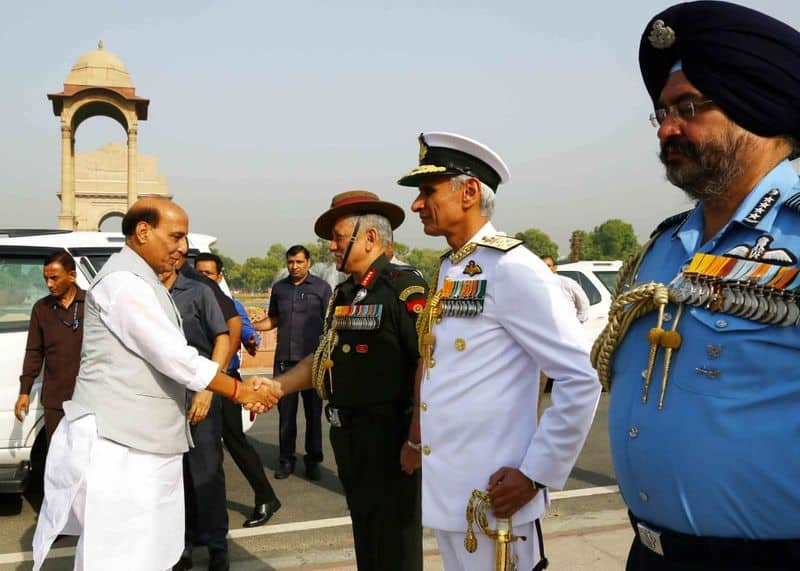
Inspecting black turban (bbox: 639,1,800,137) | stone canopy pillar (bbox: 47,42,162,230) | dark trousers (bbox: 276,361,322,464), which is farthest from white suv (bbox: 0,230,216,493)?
stone canopy pillar (bbox: 47,42,162,230)

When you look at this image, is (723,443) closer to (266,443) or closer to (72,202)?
(266,443)

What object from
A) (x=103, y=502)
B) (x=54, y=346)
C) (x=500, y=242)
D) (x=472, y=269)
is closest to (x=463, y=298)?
(x=472, y=269)

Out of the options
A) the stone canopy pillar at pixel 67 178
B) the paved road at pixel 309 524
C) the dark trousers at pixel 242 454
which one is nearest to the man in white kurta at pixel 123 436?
the paved road at pixel 309 524

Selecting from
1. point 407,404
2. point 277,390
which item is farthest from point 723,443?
point 277,390

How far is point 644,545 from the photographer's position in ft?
5.55

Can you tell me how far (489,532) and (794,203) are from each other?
1.32m

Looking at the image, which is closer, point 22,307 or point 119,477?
point 119,477

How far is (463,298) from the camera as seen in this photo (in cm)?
246

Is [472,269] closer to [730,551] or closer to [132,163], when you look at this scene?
[730,551]

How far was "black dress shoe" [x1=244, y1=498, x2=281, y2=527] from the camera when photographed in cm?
501

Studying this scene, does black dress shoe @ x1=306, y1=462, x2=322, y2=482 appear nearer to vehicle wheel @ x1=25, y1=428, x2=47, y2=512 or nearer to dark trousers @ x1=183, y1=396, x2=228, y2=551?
dark trousers @ x1=183, y1=396, x2=228, y2=551

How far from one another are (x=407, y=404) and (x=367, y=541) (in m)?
0.65

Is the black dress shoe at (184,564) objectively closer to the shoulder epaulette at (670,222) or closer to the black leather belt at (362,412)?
the black leather belt at (362,412)

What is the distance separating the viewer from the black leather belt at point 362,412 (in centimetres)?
341
